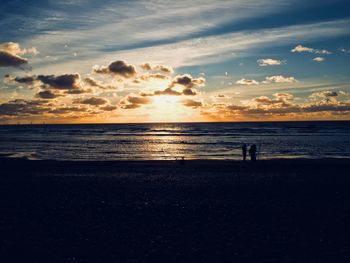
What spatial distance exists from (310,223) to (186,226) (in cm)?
423

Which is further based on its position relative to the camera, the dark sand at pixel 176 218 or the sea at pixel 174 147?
the sea at pixel 174 147

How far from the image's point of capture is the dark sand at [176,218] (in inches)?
389

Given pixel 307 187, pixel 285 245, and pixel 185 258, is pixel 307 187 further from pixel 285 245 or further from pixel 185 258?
pixel 185 258

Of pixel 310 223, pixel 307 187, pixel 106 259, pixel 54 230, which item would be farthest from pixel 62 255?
pixel 307 187

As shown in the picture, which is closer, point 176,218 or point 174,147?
point 176,218

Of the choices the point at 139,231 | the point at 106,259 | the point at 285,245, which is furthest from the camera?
the point at 139,231

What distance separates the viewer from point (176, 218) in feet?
44.5

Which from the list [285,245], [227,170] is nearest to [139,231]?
[285,245]

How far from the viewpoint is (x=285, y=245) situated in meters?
10.4

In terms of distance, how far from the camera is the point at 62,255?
9695 millimetres

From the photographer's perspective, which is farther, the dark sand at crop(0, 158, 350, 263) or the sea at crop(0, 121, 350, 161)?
the sea at crop(0, 121, 350, 161)

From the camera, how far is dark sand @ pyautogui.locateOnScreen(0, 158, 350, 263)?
988 cm

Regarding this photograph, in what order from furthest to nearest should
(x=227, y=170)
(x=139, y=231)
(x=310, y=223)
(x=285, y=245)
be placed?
(x=227, y=170) → (x=310, y=223) → (x=139, y=231) → (x=285, y=245)

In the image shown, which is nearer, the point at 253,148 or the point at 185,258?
the point at 185,258
